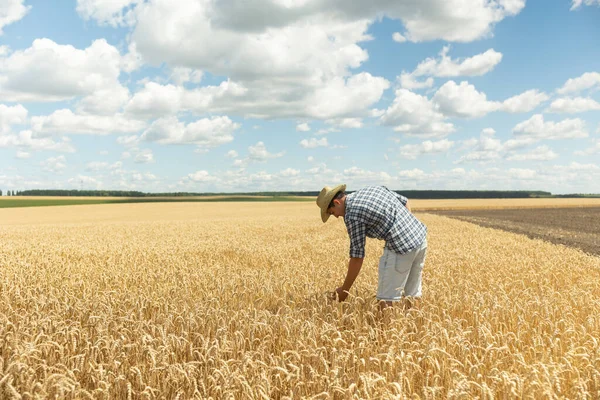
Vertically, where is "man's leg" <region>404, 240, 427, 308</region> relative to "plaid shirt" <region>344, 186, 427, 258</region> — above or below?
below

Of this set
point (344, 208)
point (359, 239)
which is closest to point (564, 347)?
point (359, 239)

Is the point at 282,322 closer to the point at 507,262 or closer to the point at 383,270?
the point at 383,270

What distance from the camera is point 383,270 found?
6047 millimetres

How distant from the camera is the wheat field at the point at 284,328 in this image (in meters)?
3.66

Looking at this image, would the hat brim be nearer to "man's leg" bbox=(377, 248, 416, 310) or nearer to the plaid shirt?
the plaid shirt

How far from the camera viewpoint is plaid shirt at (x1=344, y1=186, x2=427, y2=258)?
574 cm

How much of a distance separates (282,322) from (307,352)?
3.13 ft

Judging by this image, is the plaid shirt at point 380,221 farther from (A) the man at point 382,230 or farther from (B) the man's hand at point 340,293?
(B) the man's hand at point 340,293

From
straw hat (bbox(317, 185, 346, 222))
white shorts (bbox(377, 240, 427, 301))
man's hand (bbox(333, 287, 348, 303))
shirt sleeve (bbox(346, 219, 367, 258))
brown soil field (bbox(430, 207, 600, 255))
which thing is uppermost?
straw hat (bbox(317, 185, 346, 222))

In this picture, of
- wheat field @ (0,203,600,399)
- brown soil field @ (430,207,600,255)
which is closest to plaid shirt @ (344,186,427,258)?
wheat field @ (0,203,600,399)

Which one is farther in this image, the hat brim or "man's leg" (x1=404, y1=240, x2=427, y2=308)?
"man's leg" (x1=404, y1=240, x2=427, y2=308)

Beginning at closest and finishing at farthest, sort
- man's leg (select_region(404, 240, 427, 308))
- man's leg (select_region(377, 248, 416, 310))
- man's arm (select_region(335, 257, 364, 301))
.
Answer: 1. man's arm (select_region(335, 257, 364, 301))
2. man's leg (select_region(377, 248, 416, 310))
3. man's leg (select_region(404, 240, 427, 308))

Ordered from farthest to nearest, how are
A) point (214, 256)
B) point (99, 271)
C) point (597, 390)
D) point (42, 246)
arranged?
point (42, 246) → point (214, 256) → point (99, 271) → point (597, 390)

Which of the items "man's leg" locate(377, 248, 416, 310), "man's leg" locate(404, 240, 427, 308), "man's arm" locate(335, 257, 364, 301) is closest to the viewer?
"man's arm" locate(335, 257, 364, 301)
